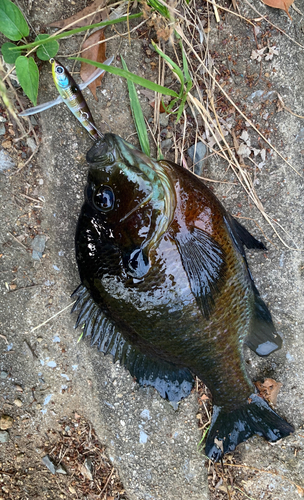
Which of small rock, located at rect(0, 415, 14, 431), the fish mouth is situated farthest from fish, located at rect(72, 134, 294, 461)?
small rock, located at rect(0, 415, 14, 431)

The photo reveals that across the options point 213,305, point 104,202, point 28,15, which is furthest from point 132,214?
point 28,15

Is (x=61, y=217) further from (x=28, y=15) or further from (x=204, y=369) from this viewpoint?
(x=204, y=369)

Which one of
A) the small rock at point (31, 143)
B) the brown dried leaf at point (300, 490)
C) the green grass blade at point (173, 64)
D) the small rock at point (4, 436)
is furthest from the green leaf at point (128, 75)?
the brown dried leaf at point (300, 490)

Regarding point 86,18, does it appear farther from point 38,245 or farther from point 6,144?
point 38,245

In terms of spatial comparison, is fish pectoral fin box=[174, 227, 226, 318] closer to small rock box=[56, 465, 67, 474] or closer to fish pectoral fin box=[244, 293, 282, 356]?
fish pectoral fin box=[244, 293, 282, 356]

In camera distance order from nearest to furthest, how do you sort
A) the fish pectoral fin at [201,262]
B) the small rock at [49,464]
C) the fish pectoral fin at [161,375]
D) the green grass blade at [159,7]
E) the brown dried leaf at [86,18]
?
1. the fish pectoral fin at [201,262]
2. the green grass blade at [159,7]
3. the brown dried leaf at [86,18]
4. the fish pectoral fin at [161,375]
5. the small rock at [49,464]

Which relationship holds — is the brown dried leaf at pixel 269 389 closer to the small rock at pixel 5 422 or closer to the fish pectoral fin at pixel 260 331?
the fish pectoral fin at pixel 260 331
